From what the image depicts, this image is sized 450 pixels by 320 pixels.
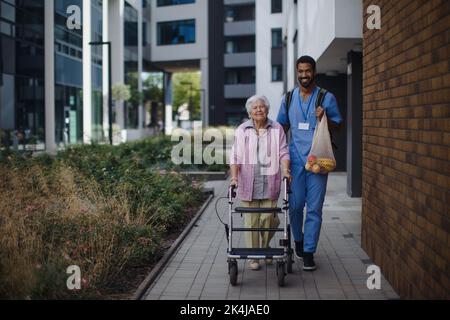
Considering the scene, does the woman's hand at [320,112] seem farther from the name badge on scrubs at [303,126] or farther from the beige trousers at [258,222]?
the beige trousers at [258,222]

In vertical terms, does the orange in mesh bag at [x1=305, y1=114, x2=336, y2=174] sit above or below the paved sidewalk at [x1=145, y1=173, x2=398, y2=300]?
above

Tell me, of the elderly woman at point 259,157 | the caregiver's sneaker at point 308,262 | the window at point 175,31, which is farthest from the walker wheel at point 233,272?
the window at point 175,31

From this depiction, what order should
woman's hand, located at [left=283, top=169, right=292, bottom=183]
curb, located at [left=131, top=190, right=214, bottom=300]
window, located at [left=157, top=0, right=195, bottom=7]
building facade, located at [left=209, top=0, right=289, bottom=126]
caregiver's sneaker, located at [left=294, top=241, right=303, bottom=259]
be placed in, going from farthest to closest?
window, located at [left=157, top=0, right=195, bottom=7] → building facade, located at [left=209, top=0, right=289, bottom=126] → caregiver's sneaker, located at [left=294, top=241, right=303, bottom=259] → woman's hand, located at [left=283, top=169, right=292, bottom=183] → curb, located at [left=131, top=190, right=214, bottom=300]

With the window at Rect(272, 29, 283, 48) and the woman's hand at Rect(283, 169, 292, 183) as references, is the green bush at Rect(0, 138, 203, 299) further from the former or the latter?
the window at Rect(272, 29, 283, 48)

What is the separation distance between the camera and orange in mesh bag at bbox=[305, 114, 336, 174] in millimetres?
6559

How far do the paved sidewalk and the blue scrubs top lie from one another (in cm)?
120

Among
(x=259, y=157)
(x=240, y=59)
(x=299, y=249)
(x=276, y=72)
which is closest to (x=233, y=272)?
(x=259, y=157)

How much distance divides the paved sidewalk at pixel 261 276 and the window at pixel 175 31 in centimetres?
5417

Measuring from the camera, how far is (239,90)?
253 ft

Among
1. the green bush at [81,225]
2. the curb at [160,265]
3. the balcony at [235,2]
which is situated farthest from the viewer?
the balcony at [235,2]

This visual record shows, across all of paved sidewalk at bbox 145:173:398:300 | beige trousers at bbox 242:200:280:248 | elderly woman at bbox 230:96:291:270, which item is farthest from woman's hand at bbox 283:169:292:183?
paved sidewalk at bbox 145:173:398:300

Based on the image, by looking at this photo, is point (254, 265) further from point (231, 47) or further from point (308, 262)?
point (231, 47)

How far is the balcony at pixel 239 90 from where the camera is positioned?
76875mm
